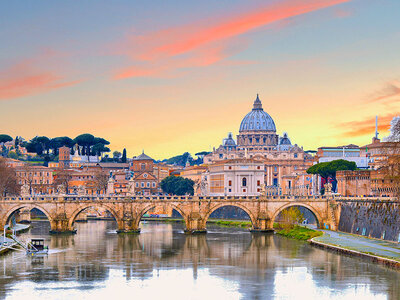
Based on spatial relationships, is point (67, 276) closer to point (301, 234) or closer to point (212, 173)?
point (301, 234)

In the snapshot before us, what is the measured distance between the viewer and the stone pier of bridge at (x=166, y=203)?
90.8m

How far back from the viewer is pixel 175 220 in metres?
125

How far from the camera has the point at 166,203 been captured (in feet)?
301

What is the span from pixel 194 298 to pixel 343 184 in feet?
242

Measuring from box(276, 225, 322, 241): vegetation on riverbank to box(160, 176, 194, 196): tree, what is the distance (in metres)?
77.7

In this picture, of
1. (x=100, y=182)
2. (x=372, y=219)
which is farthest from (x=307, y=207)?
(x=100, y=182)

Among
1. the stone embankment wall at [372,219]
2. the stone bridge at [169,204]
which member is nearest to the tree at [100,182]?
the stone bridge at [169,204]

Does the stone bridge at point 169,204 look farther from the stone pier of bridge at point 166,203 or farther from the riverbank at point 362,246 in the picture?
the riverbank at point 362,246

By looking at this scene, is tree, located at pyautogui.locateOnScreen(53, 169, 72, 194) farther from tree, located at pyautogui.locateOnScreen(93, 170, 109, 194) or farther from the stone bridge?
the stone bridge

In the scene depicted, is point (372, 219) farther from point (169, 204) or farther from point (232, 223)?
point (232, 223)

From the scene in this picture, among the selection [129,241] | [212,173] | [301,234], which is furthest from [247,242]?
[212,173]

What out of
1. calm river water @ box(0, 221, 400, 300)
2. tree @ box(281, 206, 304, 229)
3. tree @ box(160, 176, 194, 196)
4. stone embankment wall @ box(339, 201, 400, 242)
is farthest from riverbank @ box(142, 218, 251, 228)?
tree @ box(160, 176, 194, 196)

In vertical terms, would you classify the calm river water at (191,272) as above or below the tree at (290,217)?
below

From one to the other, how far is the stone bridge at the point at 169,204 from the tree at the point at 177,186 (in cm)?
7594
